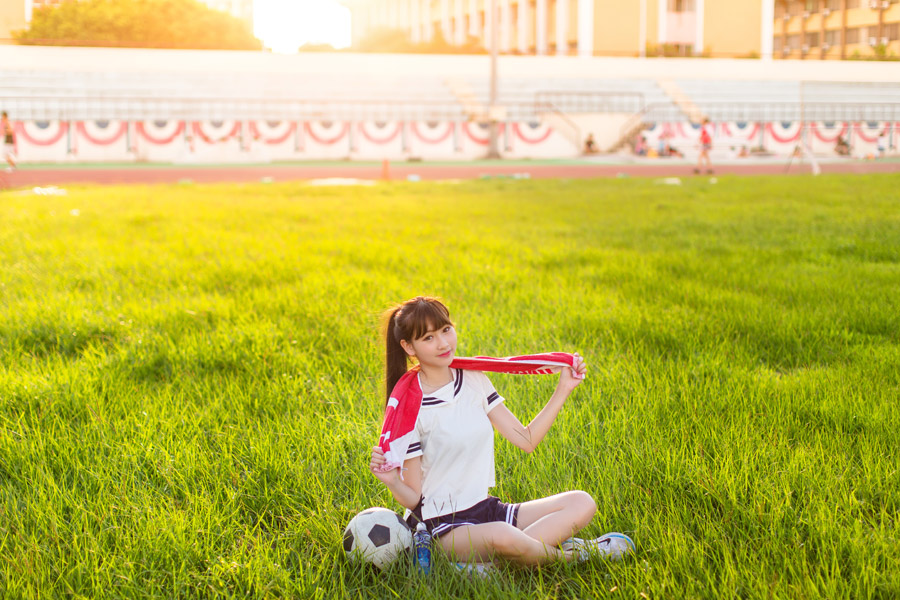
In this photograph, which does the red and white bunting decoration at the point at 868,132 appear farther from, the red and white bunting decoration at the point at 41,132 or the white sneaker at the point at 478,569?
the white sneaker at the point at 478,569

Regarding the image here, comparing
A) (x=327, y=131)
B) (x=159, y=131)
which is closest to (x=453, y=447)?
(x=159, y=131)

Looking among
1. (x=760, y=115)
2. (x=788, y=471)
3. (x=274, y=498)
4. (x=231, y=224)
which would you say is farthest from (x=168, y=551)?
(x=760, y=115)

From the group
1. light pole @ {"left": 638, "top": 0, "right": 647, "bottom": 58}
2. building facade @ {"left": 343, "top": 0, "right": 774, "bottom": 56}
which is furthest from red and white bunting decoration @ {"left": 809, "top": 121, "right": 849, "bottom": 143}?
light pole @ {"left": 638, "top": 0, "right": 647, "bottom": 58}

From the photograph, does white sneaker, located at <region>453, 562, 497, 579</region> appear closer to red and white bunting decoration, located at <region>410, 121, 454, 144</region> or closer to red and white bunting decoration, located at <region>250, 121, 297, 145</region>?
red and white bunting decoration, located at <region>410, 121, 454, 144</region>

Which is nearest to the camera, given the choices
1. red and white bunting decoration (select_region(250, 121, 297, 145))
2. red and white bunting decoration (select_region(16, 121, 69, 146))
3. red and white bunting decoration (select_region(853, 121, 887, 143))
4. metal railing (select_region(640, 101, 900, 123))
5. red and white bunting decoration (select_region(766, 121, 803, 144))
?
red and white bunting decoration (select_region(16, 121, 69, 146))

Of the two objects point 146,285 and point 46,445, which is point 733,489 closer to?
point 46,445

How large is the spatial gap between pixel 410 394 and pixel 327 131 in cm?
3663

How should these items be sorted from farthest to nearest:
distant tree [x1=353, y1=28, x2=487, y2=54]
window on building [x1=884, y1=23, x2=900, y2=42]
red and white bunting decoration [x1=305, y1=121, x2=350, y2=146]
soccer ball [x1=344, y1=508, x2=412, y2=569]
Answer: distant tree [x1=353, y1=28, x2=487, y2=54]
window on building [x1=884, y1=23, x2=900, y2=42]
red and white bunting decoration [x1=305, y1=121, x2=350, y2=146]
soccer ball [x1=344, y1=508, x2=412, y2=569]

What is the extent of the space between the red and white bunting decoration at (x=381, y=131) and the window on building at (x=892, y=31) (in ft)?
133

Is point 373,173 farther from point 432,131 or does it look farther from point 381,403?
point 381,403

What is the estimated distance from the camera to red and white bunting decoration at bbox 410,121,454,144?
3753 cm

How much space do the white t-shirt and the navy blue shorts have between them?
0.06 ft

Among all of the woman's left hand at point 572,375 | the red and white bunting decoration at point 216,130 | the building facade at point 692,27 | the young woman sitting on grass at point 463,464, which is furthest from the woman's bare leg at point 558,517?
the building facade at point 692,27

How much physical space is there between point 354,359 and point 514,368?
1992 mm
